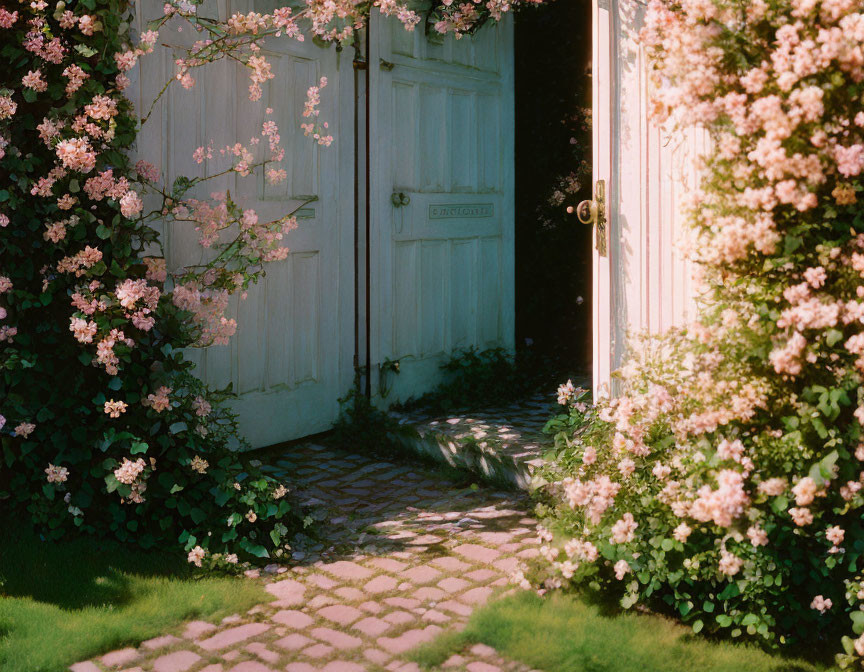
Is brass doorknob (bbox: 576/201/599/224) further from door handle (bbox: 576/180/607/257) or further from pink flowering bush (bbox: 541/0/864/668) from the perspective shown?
pink flowering bush (bbox: 541/0/864/668)

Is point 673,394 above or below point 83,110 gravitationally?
below

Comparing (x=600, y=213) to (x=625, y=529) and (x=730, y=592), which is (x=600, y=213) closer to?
(x=625, y=529)

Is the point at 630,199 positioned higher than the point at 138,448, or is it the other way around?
the point at 630,199

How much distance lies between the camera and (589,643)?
3.15 m

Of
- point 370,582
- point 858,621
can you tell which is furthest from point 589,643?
point 370,582

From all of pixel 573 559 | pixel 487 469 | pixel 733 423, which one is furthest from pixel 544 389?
pixel 733 423

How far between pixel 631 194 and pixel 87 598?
7.94 ft

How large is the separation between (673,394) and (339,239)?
2.71 m

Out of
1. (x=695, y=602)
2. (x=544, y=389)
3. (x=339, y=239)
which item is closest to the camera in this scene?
(x=695, y=602)

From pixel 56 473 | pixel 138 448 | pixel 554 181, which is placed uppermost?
pixel 554 181

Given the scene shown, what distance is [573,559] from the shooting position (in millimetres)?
3488

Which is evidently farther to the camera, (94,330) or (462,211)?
(462,211)

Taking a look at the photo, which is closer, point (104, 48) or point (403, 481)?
point (104, 48)

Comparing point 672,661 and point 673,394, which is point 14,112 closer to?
point 673,394
